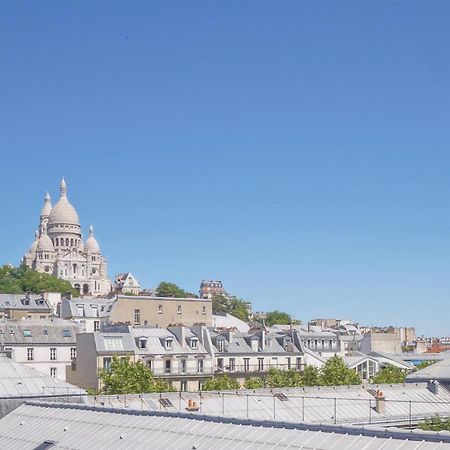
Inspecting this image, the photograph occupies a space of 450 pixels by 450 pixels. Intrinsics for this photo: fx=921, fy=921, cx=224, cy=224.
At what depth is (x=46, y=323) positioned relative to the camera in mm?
93875

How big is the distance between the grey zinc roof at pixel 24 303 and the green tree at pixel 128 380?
5529cm

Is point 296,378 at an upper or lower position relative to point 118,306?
lower

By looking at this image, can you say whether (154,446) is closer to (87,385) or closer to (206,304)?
(87,385)

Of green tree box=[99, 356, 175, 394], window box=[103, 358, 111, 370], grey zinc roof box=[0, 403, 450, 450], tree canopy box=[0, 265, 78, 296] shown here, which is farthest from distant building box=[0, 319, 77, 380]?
tree canopy box=[0, 265, 78, 296]

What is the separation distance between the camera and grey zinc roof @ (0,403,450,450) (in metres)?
28.7

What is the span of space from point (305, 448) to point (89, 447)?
10093 millimetres

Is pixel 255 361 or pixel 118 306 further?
pixel 118 306

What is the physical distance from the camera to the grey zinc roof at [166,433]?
28703mm

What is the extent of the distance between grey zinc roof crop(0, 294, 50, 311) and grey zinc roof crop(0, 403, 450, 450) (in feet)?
279

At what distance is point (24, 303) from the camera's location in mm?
131500

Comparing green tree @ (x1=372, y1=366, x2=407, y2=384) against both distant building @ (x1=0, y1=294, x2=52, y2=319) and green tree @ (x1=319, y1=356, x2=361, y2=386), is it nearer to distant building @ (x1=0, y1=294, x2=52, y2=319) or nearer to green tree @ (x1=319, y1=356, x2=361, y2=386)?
green tree @ (x1=319, y1=356, x2=361, y2=386)

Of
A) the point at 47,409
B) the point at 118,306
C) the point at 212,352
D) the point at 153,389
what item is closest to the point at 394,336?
the point at 118,306

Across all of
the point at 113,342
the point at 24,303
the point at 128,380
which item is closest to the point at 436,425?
the point at 128,380

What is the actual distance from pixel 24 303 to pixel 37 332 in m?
41.9
